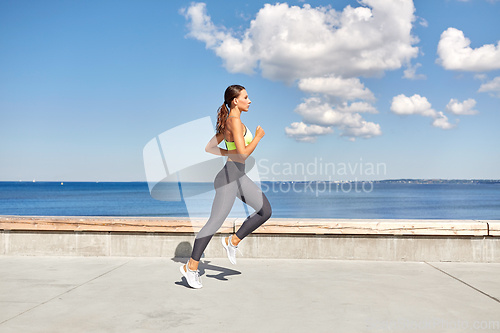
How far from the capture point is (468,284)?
4.00 metres

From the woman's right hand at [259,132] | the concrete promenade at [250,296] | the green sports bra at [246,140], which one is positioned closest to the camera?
the concrete promenade at [250,296]

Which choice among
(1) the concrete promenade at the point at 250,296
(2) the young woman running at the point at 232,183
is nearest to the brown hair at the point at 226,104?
(2) the young woman running at the point at 232,183

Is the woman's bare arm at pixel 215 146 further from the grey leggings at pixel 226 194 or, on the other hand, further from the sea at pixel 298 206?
the sea at pixel 298 206

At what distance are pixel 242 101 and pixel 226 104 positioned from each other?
0.20 m

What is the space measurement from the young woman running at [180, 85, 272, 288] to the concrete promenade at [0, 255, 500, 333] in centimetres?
45

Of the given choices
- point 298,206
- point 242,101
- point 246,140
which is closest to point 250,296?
point 246,140

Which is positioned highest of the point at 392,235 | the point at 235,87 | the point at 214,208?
the point at 235,87

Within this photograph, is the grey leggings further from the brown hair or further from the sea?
the sea

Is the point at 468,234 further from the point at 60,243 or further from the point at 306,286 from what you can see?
the point at 60,243

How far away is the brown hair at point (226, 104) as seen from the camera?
398 cm

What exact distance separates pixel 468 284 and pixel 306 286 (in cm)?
170

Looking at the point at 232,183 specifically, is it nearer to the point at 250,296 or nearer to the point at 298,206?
the point at 250,296

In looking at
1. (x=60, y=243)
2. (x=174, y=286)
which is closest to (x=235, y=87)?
(x=174, y=286)

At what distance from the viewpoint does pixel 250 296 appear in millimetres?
3578
